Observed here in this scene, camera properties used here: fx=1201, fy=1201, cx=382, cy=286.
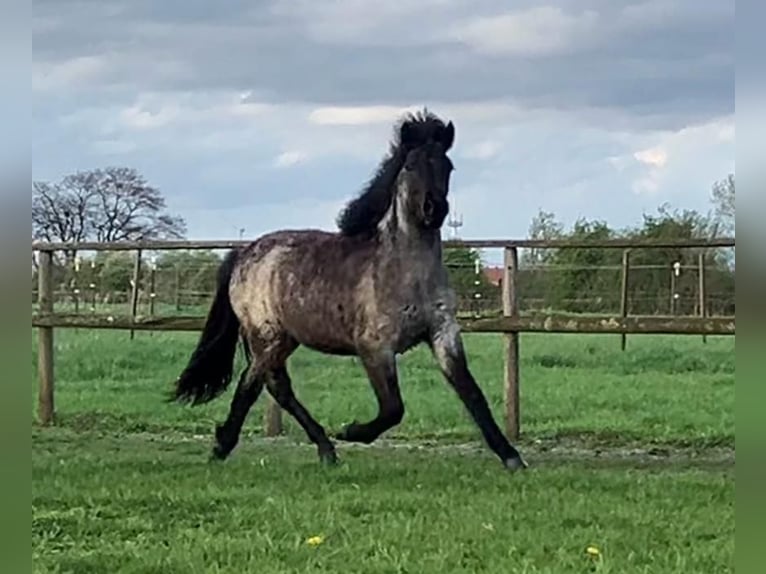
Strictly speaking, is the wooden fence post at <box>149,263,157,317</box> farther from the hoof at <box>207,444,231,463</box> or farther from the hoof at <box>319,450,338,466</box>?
the hoof at <box>319,450,338,466</box>

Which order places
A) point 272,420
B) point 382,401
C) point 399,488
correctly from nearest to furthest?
point 399,488
point 382,401
point 272,420

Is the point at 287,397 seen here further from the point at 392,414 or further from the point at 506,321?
the point at 506,321

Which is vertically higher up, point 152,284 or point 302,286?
point 152,284

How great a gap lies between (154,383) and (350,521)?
625 cm

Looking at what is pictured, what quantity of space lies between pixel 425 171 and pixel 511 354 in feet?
6.49

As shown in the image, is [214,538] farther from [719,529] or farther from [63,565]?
[719,529]

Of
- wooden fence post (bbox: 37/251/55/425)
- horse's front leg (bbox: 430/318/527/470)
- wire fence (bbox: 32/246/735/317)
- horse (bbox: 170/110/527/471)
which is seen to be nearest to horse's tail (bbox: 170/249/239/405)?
horse (bbox: 170/110/527/471)

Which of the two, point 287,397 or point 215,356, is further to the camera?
point 215,356

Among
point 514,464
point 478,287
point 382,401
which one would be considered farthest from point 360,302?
point 478,287

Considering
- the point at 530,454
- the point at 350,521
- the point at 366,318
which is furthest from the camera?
the point at 530,454

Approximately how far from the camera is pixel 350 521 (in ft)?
12.4

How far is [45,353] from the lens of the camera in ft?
25.7
